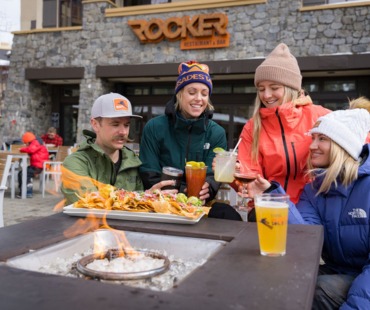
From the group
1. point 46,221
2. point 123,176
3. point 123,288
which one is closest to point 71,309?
point 123,288

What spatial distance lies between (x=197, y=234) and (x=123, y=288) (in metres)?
0.64

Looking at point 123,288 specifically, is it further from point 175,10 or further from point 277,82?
point 175,10

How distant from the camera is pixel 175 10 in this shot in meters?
12.8

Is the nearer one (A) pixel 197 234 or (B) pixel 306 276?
(B) pixel 306 276

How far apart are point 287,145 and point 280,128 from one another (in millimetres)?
134

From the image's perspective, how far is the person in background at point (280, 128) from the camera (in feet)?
8.38

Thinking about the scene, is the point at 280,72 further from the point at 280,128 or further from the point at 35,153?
the point at 35,153

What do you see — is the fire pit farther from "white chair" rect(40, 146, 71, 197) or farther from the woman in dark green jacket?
"white chair" rect(40, 146, 71, 197)

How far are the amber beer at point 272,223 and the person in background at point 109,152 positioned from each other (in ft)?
3.61

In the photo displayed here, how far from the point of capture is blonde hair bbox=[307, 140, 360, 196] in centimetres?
204

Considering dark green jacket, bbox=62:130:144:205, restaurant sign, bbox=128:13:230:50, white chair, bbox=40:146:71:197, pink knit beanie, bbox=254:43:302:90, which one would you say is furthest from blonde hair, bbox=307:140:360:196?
restaurant sign, bbox=128:13:230:50

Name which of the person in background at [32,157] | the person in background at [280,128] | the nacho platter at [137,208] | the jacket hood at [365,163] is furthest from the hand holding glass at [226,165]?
the person in background at [32,157]

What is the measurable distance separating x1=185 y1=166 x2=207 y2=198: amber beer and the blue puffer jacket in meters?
0.51

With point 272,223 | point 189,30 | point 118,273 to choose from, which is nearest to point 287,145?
point 272,223
